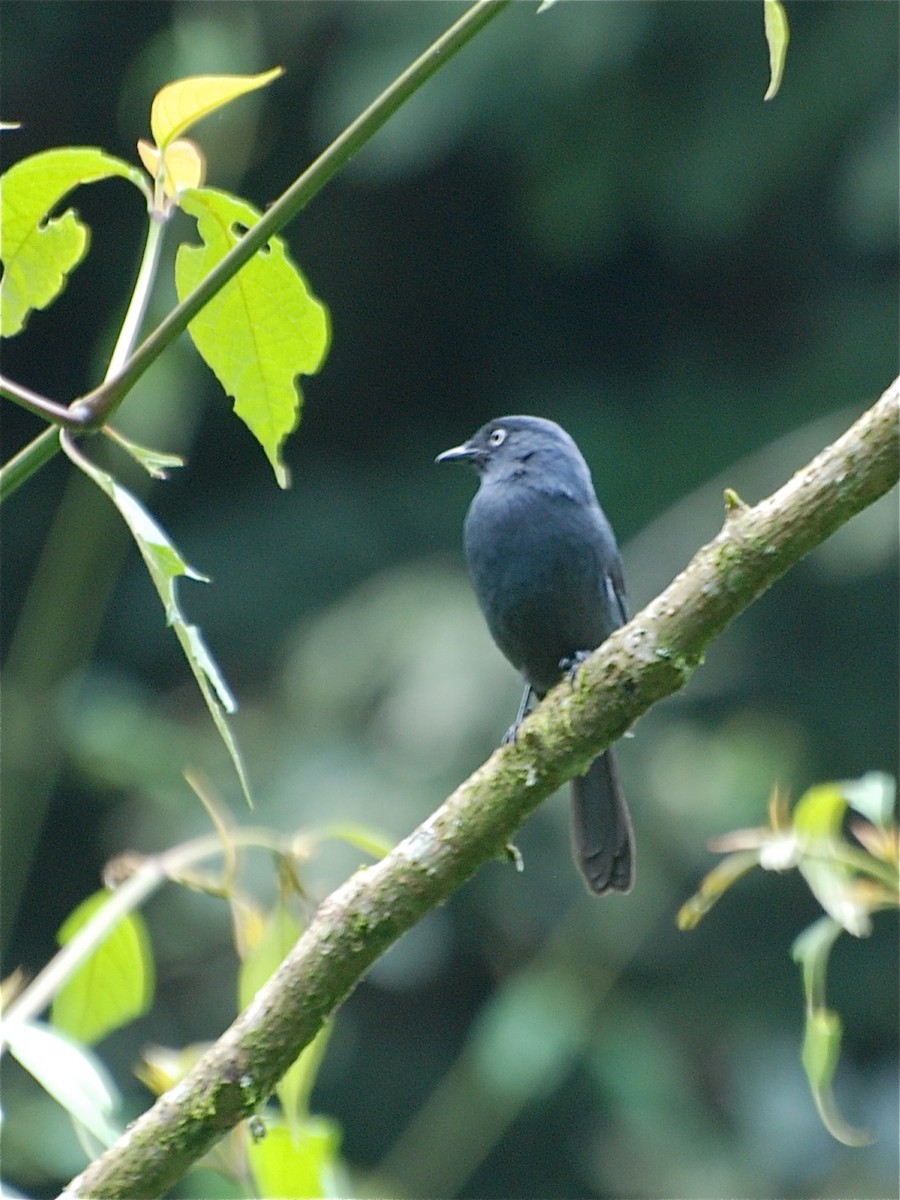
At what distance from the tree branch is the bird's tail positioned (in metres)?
1.90

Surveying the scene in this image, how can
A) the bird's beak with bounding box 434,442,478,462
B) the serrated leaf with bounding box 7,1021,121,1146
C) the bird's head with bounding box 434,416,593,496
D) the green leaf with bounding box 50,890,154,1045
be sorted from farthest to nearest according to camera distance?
the bird's beak with bounding box 434,442,478,462
the bird's head with bounding box 434,416,593,496
the green leaf with bounding box 50,890,154,1045
the serrated leaf with bounding box 7,1021,121,1146

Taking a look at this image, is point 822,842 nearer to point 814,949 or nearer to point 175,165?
point 814,949

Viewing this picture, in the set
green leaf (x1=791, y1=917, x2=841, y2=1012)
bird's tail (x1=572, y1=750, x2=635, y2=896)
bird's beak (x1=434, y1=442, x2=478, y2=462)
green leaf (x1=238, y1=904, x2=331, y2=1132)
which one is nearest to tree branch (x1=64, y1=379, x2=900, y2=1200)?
green leaf (x1=238, y1=904, x2=331, y2=1132)

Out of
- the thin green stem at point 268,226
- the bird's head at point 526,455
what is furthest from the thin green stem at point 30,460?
the bird's head at point 526,455

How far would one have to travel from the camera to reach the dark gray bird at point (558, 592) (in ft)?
13.1

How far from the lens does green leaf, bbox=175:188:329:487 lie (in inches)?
55.9

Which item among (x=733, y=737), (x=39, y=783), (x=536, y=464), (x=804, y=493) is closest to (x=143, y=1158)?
(x=804, y=493)

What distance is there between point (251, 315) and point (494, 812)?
768 millimetres

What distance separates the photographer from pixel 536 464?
4324 mm

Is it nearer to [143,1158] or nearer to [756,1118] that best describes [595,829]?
[143,1158]

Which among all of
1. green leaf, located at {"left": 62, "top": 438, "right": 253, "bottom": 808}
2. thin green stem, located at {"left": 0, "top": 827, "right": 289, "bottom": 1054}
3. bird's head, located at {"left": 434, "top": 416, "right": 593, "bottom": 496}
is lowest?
thin green stem, located at {"left": 0, "top": 827, "right": 289, "bottom": 1054}

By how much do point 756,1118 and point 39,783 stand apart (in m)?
3.65

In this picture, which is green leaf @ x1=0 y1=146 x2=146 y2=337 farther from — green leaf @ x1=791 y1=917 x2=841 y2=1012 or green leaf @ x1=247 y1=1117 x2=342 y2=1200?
green leaf @ x1=791 y1=917 x2=841 y2=1012

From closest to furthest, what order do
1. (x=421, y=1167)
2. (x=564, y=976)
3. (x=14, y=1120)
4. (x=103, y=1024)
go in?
1. (x=103, y=1024)
2. (x=421, y=1167)
3. (x=14, y=1120)
4. (x=564, y=976)
